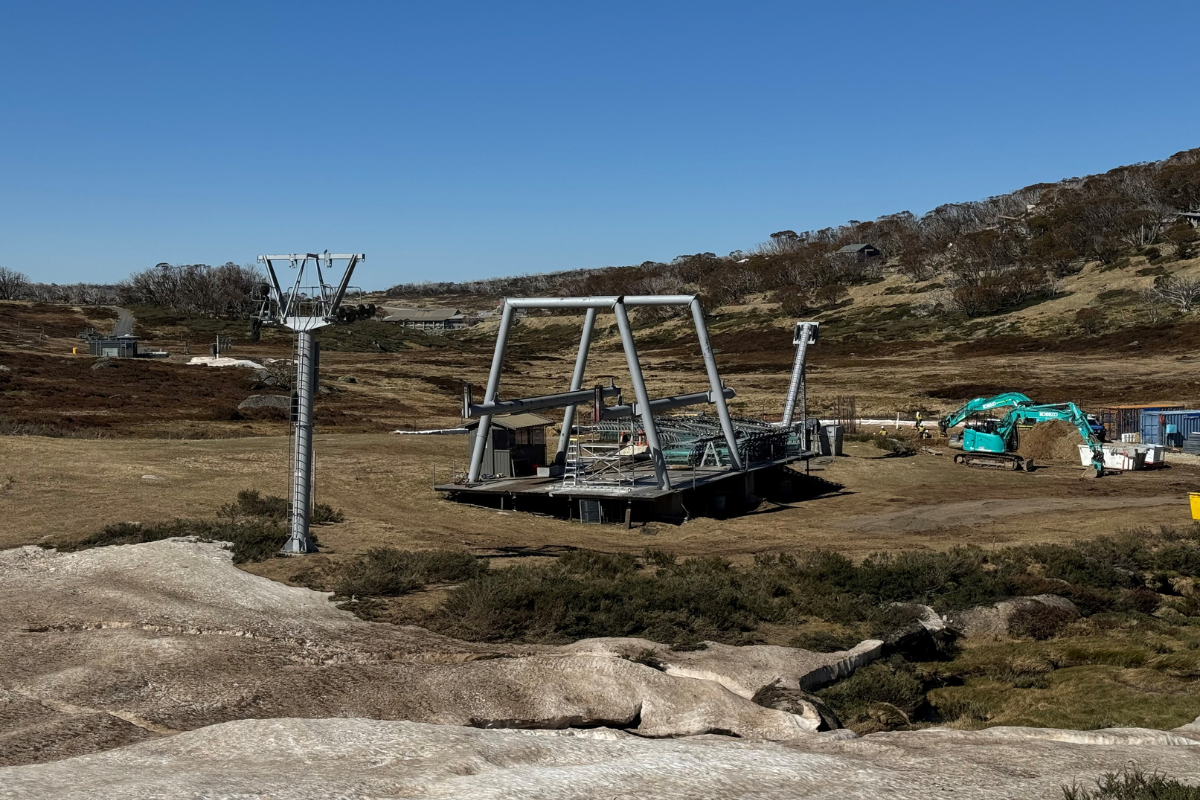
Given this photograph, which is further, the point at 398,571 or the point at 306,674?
the point at 398,571

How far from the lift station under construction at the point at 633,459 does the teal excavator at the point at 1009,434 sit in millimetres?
8810

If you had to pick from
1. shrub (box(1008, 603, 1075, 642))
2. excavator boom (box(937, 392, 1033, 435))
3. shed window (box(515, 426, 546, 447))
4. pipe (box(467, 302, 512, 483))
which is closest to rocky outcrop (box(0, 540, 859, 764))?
shrub (box(1008, 603, 1075, 642))

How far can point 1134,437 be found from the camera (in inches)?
1756

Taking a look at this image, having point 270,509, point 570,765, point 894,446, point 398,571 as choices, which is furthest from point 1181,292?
point 570,765

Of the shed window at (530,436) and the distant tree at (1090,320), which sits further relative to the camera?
the distant tree at (1090,320)

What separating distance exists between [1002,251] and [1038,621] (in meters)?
119

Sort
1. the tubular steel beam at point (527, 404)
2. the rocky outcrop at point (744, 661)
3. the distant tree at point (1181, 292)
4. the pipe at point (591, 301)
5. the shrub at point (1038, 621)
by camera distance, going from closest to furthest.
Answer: the rocky outcrop at point (744, 661) < the shrub at point (1038, 621) < the tubular steel beam at point (527, 404) < the pipe at point (591, 301) < the distant tree at point (1181, 292)

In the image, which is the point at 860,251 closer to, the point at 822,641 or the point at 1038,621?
the point at 1038,621

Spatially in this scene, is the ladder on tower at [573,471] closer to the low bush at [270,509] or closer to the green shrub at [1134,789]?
the low bush at [270,509]

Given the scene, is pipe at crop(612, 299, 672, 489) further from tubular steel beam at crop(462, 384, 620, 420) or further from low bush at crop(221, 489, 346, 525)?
low bush at crop(221, 489, 346, 525)

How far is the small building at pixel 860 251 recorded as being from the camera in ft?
534

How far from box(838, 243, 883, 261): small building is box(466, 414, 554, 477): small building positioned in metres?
133

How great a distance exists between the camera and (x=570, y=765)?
11125 mm

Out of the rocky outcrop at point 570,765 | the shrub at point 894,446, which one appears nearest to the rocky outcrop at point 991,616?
the rocky outcrop at point 570,765
